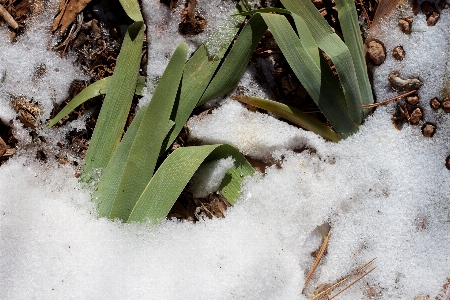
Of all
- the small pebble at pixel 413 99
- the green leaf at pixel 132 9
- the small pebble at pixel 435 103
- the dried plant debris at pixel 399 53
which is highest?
the green leaf at pixel 132 9

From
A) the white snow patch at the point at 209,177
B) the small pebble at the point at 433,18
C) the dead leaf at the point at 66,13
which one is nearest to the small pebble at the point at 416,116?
the small pebble at the point at 433,18

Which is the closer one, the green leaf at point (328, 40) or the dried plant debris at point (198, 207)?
the green leaf at point (328, 40)

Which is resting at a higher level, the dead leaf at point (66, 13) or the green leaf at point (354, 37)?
the dead leaf at point (66, 13)

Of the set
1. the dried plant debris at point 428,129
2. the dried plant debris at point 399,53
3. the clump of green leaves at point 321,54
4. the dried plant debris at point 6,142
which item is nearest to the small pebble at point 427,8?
the dried plant debris at point 399,53

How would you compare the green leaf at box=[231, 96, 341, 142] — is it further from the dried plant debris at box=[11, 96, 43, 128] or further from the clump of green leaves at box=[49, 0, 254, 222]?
the dried plant debris at box=[11, 96, 43, 128]

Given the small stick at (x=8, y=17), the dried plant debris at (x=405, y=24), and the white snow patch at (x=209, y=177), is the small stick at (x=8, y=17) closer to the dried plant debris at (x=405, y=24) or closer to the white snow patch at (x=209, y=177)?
the white snow patch at (x=209, y=177)

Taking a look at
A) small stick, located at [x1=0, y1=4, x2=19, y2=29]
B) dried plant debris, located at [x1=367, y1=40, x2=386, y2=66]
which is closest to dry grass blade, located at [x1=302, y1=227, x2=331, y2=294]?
dried plant debris, located at [x1=367, y1=40, x2=386, y2=66]
